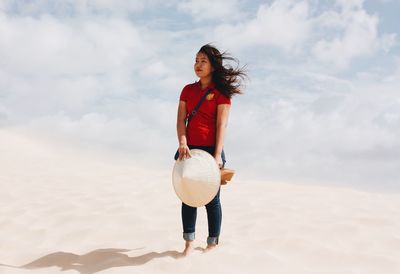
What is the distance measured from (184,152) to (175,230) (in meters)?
1.71

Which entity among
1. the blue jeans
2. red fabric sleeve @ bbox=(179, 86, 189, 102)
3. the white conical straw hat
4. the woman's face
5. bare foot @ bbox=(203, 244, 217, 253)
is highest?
the woman's face

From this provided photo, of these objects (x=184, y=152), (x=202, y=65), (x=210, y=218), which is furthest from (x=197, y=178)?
(x=202, y=65)

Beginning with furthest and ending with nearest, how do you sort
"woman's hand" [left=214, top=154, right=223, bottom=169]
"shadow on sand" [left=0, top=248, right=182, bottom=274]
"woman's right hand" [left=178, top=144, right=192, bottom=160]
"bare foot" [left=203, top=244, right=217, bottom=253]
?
"bare foot" [left=203, top=244, right=217, bottom=253]
"shadow on sand" [left=0, top=248, right=182, bottom=274]
"woman's hand" [left=214, top=154, right=223, bottom=169]
"woman's right hand" [left=178, top=144, right=192, bottom=160]

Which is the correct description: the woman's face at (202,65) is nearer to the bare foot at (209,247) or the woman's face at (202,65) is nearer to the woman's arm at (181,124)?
the woman's arm at (181,124)

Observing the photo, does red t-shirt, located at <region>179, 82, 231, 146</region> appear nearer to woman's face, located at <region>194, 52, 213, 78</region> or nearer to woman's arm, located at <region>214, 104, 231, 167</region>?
woman's arm, located at <region>214, 104, 231, 167</region>

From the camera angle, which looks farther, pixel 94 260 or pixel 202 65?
pixel 94 260

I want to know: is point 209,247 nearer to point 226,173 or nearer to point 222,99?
point 226,173

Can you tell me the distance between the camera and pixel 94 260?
4.05 meters

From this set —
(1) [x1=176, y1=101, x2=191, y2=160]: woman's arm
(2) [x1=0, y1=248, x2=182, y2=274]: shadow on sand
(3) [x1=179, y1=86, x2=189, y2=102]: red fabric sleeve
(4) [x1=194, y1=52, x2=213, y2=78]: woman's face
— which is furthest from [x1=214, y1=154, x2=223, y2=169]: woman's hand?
(2) [x1=0, y1=248, x2=182, y2=274]: shadow on sand

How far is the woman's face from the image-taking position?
376 centimetres

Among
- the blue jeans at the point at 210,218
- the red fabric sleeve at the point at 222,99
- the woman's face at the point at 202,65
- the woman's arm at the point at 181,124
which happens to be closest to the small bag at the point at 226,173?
the blue jeans at the point at 210,218

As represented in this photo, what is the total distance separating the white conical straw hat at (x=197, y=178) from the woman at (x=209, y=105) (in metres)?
0.20

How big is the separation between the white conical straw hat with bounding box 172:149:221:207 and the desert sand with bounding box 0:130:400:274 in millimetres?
538

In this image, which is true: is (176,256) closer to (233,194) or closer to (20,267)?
(20,267)
